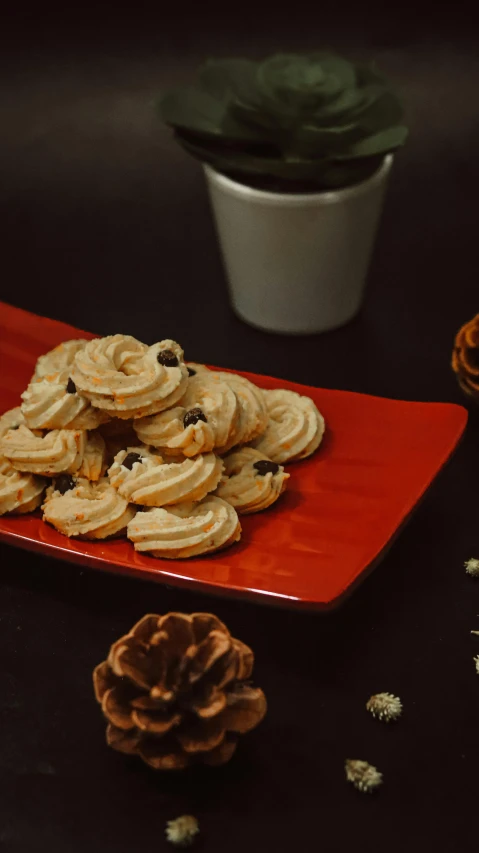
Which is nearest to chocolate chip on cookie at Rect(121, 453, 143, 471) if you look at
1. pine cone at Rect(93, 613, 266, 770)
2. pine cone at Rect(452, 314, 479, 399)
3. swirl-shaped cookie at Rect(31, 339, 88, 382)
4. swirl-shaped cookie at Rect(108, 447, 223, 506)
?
swirl-shaped cookie at Rect(108, 447, 223, 506)

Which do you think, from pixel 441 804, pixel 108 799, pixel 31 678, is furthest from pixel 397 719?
pixel 31 678

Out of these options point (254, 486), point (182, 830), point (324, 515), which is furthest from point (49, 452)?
point (182, 830)

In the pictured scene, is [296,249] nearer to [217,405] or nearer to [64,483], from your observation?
[217,405]

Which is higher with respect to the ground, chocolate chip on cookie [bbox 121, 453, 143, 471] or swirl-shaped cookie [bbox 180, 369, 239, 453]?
swirl-shaped cookie [bbox 180, 369, 239, 453]

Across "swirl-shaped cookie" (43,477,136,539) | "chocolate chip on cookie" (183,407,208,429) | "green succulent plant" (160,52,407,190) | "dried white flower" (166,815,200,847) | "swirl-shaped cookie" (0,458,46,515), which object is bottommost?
"dried white flower" (166,815,200,847)

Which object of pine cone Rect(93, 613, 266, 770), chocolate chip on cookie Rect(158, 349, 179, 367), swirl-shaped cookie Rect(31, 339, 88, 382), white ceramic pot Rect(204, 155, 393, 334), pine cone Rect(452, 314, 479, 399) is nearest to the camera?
pine cone Rect(93, 613, 266, 770)

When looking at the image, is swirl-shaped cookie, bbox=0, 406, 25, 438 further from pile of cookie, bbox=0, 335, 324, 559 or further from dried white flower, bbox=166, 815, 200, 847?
dried white flower, bbox=166, 815, 200, 847

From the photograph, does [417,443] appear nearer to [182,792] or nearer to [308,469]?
[308,469]
